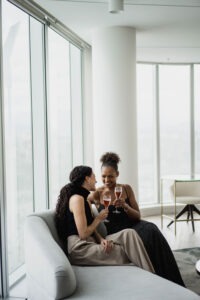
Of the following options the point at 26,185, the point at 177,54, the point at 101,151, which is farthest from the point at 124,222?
the point at 177,54

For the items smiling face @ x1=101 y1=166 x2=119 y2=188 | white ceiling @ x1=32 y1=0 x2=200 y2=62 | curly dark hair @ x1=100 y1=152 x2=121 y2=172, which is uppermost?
white ceiling @ x1=32 y1=0 x2=200 y2=62

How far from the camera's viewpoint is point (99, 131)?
17.4 ft

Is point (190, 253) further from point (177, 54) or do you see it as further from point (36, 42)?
point (177, 54)

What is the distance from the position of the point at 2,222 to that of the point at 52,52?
2.61 m

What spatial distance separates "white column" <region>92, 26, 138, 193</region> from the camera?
519 centimetres

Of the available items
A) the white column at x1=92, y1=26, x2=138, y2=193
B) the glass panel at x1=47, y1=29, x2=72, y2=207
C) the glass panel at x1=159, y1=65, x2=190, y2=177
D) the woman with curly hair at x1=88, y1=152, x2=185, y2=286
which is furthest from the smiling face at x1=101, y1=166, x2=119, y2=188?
Result: the glass panel at x1=159, y1=65, x2=190, y2=177

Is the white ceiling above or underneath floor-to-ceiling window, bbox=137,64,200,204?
above

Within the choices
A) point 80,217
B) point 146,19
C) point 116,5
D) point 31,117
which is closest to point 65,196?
point 80,217

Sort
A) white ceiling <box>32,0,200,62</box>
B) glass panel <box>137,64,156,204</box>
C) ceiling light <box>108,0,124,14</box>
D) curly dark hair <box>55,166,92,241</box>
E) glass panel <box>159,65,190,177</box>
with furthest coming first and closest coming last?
glass panel <box>159,65,190,177</box>
glass panel <box>137,64,156,204</box>
white ceiling <box>32,0,200,62</box>
ceiling light <box>108,0,124,14</box>
curly dark hair <box>55,166,92,241</box>

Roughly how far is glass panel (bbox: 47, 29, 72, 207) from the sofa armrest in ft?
6.92

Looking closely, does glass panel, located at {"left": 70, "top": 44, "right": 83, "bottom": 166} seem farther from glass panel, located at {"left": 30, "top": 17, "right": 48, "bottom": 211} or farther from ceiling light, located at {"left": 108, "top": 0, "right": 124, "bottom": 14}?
ceiling light, located at {"left": 108, "top": 0, "right": 124, "bottom": 14}

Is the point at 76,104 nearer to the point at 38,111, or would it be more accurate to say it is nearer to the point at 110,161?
the point at 38,111

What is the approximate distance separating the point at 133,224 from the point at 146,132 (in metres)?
4.33

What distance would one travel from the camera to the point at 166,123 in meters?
7.87
